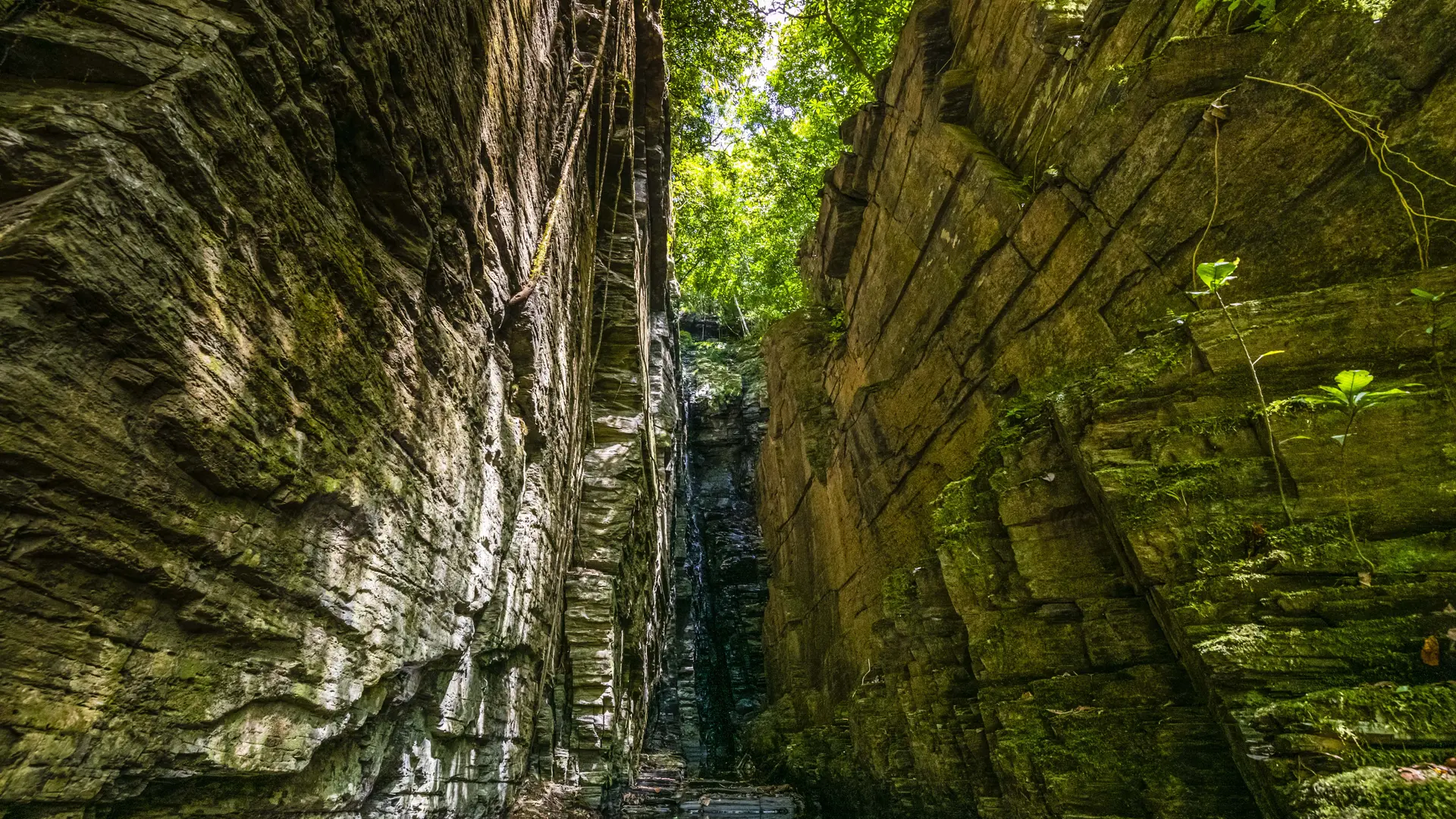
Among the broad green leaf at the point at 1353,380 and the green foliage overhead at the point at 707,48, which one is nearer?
the broad green leaf at the point at 1353,380

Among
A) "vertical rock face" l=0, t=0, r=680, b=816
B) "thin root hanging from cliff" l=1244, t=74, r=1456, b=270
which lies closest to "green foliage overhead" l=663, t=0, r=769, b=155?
"vertical rock face" l=0, t=0, r=680, b=816

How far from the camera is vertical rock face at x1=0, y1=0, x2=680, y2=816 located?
2.37m

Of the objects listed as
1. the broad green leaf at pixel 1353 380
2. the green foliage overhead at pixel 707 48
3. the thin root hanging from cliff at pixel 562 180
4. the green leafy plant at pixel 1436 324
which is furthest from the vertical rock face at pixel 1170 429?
the green foliage overhead at pixel 707 48

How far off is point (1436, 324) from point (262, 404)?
7364 mm

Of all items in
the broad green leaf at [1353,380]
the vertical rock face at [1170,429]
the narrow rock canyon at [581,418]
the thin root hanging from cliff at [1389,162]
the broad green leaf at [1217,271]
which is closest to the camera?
the narrow rock canyon at [581,418]

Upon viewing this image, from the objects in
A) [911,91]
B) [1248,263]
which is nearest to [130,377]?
[1248,263]

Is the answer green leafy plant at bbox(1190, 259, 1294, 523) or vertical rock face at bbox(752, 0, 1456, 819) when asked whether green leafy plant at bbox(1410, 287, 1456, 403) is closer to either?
vertical rock face at bbox(752, 0, 1456, 819)

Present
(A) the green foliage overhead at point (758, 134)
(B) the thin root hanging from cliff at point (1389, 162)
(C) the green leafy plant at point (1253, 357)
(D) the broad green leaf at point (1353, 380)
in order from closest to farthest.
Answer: (D) the broad green leaf at point (1353, 380) < (C) the green leafy plant at point (1253, 357) < (B) the thin root hanging from cliff at point (1389, 162) < (A) the green foliage overhead at point (758, 134)

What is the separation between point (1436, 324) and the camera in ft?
15.0

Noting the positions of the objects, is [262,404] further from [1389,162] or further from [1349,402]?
[1389,162]

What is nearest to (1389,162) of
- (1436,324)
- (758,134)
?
(1436,324)

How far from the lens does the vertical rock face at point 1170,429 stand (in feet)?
13.6

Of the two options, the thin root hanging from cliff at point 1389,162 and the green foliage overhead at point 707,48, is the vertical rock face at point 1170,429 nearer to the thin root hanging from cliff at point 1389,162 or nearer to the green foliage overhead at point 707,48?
the thin root hanging from cliff at point 1389,162

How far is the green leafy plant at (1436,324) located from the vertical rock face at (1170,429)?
0.07ft
